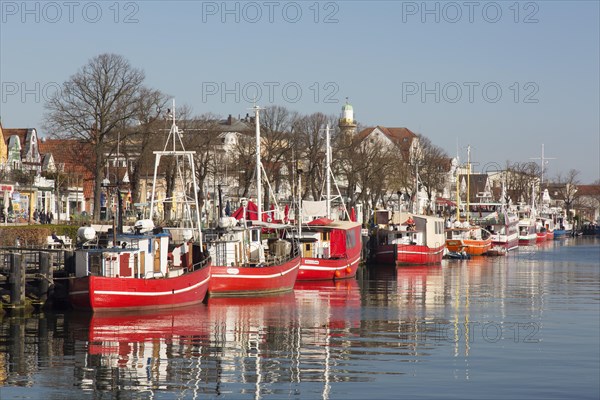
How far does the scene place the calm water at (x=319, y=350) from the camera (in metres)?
33.2

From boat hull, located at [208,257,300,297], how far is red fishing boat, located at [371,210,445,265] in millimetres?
31541

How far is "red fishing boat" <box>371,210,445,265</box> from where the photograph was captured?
94125mm

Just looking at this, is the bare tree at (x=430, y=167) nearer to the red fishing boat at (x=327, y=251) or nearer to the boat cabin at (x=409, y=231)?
the boat cabin at (x=409, y=231)

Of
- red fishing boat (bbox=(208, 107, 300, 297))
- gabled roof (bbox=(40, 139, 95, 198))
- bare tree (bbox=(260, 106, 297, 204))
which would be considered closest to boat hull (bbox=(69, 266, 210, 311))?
red fishing boat (bbox=(208, 107, 300, 297))

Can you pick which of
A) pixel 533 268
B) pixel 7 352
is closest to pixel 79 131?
pixel 533 268

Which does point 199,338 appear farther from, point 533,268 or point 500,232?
point 500,232

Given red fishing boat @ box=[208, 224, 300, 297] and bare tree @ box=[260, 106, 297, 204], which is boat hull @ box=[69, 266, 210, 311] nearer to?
red fishing boat @ box=[208, 224, 300, 297]

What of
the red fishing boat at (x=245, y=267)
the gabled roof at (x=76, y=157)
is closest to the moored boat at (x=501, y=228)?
the gabled roof at (x=76, y=157)

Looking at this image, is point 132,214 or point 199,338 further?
point 132,214

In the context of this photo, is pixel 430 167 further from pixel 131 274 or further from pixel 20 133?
pixel 131 274

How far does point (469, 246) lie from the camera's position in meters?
116

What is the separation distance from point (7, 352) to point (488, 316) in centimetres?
2346

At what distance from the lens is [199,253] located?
189ft

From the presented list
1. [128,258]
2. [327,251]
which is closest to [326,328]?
[128,258]
